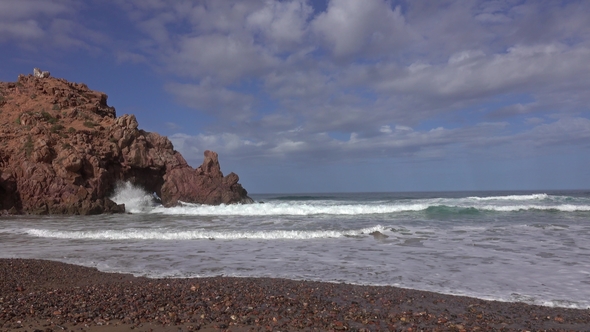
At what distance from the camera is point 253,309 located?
5.35m

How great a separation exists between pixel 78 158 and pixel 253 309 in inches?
901

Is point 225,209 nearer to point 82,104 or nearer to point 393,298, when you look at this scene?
point 82,104

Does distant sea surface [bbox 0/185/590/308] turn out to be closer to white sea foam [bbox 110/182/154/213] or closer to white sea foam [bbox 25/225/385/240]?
white sea foam [bbox 25/225/385/240]

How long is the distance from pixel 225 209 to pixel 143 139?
8416 millimetres

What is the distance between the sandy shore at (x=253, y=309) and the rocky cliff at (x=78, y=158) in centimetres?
1908

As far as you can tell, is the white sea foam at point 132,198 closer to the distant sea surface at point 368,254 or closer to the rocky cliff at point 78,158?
the rocky cliff at point 78,158

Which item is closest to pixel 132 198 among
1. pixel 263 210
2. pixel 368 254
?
pixel 263 210

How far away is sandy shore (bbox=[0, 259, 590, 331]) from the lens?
15.5 ft

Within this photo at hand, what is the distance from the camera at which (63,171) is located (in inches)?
943

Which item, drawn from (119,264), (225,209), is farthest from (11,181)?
(119,264)

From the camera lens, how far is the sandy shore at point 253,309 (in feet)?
15.5

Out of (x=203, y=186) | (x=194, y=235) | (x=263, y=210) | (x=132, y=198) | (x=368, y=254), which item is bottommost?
(x=368, y=254)

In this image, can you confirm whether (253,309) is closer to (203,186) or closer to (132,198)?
(203,186)

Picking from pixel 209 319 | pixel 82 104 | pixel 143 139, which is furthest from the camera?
pixel 82 104
